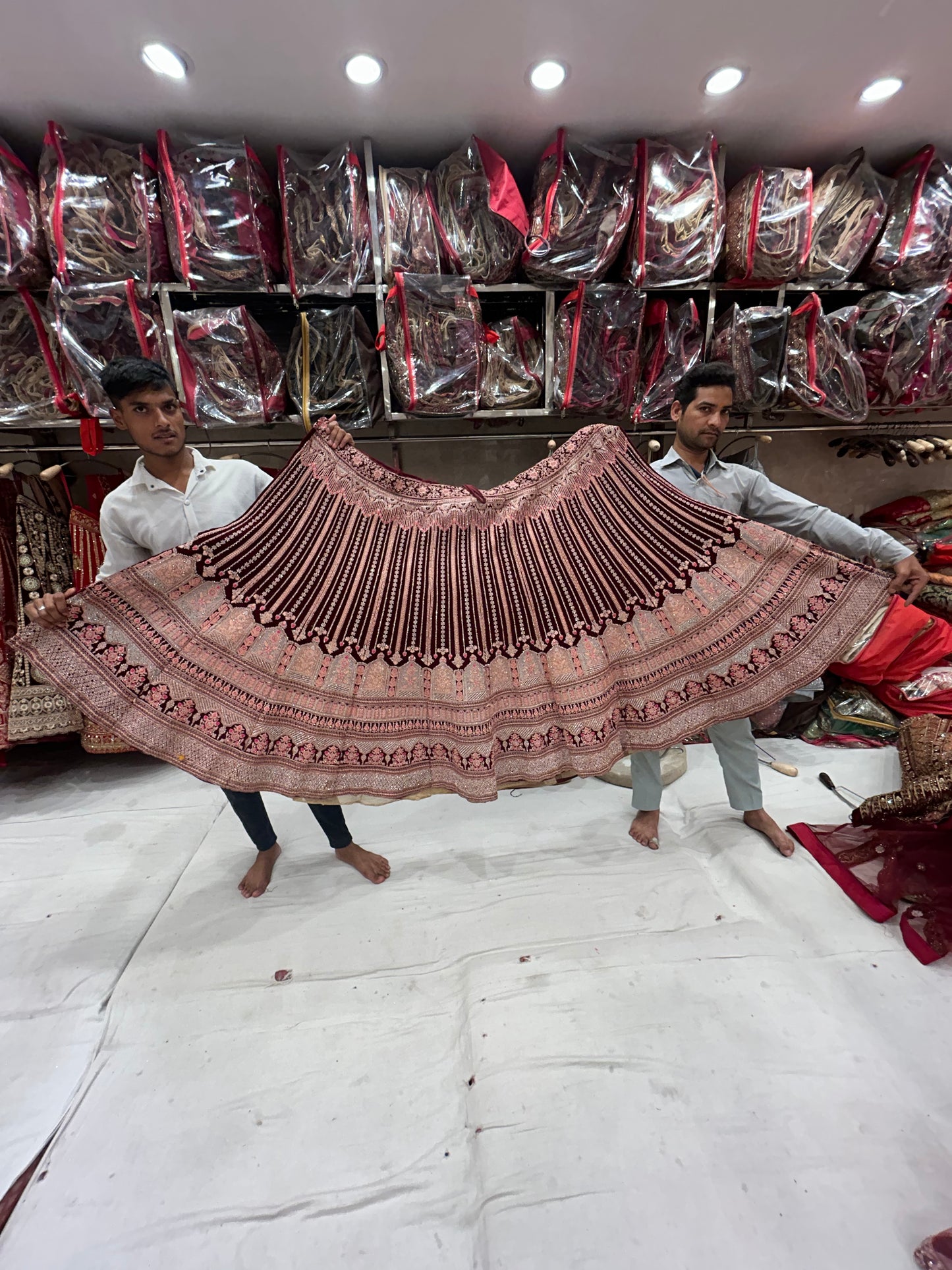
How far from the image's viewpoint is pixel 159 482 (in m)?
1.16

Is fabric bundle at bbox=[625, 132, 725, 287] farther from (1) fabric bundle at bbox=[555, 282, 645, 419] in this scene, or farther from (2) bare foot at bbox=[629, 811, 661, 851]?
(2) bare foot at bbox=[629, 811, 661, 851]

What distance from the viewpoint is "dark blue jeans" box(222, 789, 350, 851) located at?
1.35 m

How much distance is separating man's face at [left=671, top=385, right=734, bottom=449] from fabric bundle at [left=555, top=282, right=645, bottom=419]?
438 mm

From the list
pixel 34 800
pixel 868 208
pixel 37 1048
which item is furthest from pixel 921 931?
pixel 34 800

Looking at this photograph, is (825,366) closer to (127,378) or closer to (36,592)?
(127,378)

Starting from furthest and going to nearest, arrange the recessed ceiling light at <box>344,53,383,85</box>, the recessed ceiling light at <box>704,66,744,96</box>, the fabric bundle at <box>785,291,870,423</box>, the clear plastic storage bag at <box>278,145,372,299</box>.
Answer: the fabric bundle at <box>785,291,870,423</box>
the clear plastic storage bag at <box>278,145,372,299</box>
the recessed ceiling light at <box>704,66,744,96</box>
the recessed ceiling light at <box>344,53,383,85</box>

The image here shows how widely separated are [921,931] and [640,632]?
1.06 metres

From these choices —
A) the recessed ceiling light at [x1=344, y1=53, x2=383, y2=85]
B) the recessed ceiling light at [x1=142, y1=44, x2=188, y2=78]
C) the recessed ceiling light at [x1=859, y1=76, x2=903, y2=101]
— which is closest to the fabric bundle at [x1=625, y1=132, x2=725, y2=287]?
the recessed ceiling light at [x1=859, y1=76, x2=903, y2=101]

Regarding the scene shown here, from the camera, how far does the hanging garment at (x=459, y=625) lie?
3.35 ft

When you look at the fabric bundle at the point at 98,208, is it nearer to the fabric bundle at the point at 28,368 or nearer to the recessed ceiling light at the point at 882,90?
the fabric bundle at the point at 28,368

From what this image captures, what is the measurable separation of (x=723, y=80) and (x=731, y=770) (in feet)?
6.97

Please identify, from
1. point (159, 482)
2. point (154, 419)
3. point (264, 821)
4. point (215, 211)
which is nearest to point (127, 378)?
point (154, 419)

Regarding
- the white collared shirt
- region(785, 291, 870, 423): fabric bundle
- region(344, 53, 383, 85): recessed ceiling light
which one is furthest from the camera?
region(785, 291, 870, 423): fabric bundle

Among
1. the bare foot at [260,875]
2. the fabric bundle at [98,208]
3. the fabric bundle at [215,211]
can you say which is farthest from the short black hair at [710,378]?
the bare foot at [260,875]
